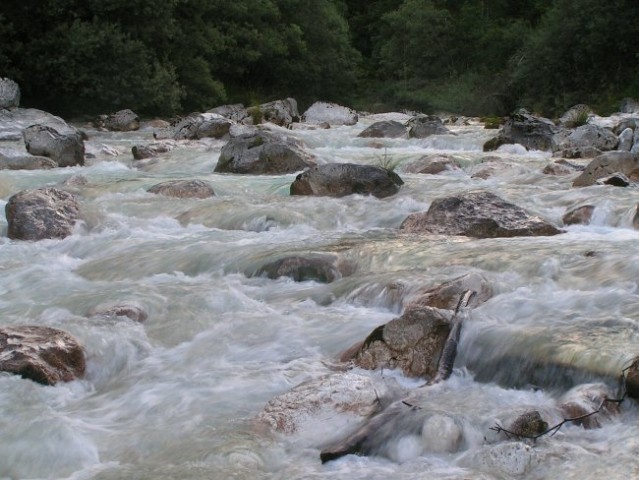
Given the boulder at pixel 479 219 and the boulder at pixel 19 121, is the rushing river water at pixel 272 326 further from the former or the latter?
the boulder at pixel 19 121

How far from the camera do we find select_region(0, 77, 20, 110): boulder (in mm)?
20188

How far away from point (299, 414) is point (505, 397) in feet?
3.51

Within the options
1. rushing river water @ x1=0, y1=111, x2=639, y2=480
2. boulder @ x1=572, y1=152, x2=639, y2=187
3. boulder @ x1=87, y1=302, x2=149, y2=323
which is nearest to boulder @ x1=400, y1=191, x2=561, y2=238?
rushing river water @ x1=0, y1=111, x2=639, y2=480

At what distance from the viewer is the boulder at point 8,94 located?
795 inches

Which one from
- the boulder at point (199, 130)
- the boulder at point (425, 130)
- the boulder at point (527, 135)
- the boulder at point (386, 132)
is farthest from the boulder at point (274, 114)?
the boulder at point (527, 135)

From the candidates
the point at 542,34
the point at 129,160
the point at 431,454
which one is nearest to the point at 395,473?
the point at 431,454

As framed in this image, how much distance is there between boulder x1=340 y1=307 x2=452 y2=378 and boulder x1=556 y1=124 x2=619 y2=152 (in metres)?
9.83

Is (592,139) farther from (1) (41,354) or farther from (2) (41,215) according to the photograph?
(1) (41,354)

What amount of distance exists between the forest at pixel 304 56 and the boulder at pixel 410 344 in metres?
19.3

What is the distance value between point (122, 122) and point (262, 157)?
1010cm

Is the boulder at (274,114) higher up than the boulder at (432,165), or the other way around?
the boulder at (274,114)

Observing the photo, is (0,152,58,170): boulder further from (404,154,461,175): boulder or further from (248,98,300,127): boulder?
(248,98,300,127): boulder

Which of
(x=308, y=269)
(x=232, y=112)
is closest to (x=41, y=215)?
(x=308, y=269)

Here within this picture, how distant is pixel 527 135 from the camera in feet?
49.0
